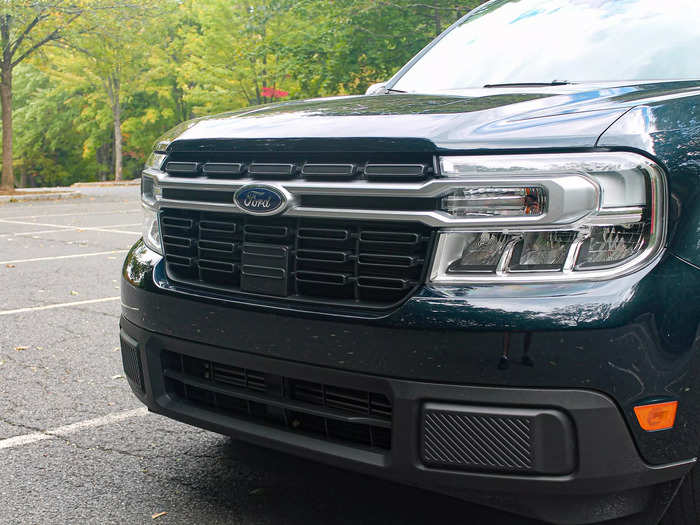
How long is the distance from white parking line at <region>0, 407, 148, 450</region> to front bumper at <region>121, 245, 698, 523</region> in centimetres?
177

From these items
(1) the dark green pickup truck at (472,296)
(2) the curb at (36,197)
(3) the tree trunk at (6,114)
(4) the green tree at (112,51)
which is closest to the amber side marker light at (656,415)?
(1) the dark green pickup truck at (472,296)

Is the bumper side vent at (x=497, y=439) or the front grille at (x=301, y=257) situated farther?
the front grille at (x=301, y=257)

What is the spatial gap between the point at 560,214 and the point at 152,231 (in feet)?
5.03

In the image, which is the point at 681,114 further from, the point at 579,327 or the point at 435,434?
the point at 435,434

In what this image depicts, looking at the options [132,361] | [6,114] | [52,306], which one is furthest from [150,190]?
[6,114]

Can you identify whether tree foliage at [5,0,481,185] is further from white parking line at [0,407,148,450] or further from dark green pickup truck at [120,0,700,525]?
dark green pickup truck at [120,0,700,525]

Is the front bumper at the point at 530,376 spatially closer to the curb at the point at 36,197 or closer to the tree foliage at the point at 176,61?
the tree foliage at the point at 176,61

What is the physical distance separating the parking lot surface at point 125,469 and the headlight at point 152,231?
0.93 meters

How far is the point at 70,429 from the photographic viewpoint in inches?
150

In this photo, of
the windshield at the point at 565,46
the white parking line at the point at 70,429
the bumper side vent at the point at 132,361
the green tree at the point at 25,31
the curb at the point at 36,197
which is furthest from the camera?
the green tree at the point at 25,31

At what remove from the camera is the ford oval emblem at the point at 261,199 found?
2.43 metres

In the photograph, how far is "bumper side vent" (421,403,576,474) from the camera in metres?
2.08

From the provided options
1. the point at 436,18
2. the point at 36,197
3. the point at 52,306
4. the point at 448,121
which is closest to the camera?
the point at 448,121

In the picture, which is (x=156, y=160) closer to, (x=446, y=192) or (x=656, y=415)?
(x=446, y=192)
